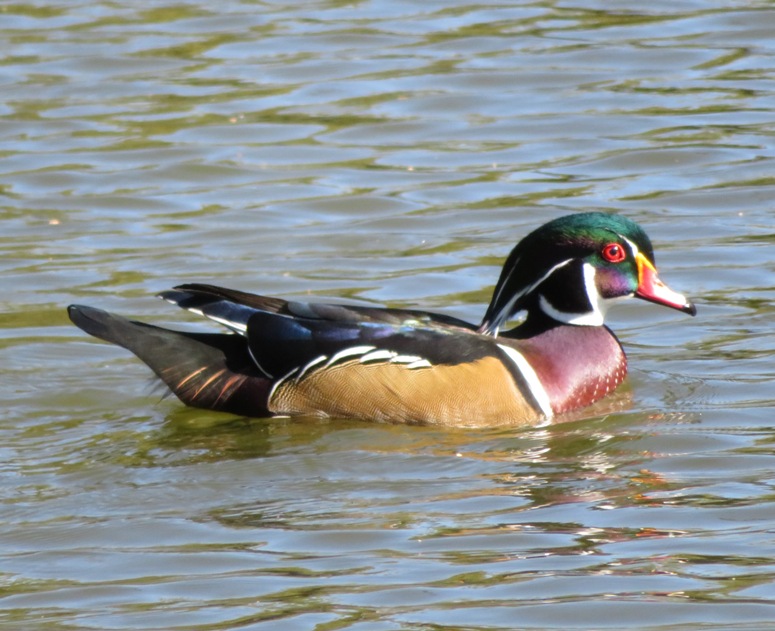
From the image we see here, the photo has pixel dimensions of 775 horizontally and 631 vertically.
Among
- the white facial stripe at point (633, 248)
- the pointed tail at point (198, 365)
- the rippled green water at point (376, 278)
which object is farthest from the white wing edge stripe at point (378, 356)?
the white facial stripe at point (633, 248)

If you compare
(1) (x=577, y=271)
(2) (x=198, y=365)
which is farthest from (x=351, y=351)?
(1) (x=577, y=271)

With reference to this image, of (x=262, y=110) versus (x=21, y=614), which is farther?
(x=262, y=110)

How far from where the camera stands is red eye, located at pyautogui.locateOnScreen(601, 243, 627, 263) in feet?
29.6

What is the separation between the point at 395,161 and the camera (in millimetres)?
13055

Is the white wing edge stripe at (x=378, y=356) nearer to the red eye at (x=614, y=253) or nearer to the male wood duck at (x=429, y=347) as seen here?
the male wood duck at (x=429, y=347)

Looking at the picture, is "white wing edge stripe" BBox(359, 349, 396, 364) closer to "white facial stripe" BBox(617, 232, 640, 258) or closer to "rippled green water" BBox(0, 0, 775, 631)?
"rippled green water" BBox(0, 0, 775, 631)

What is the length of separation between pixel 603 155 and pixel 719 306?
290cm

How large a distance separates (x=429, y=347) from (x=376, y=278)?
2349mm

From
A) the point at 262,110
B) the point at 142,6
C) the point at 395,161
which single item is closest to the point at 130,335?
the point at 395,161

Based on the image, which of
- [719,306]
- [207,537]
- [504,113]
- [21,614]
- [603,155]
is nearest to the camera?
[21,614]

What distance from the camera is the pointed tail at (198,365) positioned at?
29.0ft

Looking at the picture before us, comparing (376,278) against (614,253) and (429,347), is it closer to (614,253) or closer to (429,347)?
(614,253)

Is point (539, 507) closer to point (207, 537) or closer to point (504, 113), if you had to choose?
point (207, 537)

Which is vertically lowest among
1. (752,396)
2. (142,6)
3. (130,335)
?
(752,396)
